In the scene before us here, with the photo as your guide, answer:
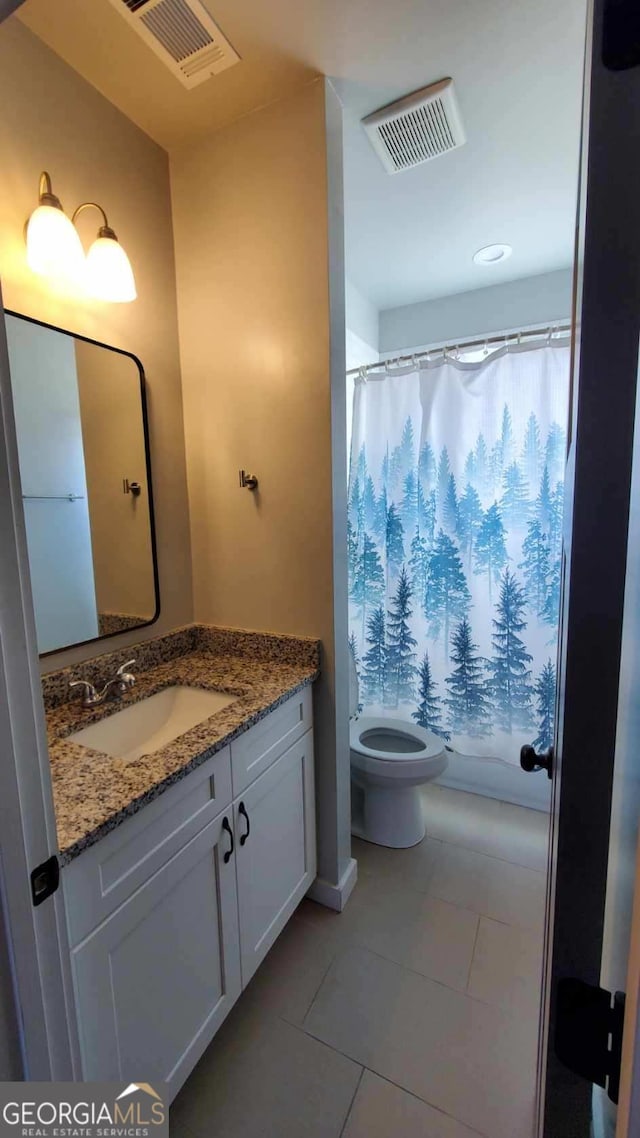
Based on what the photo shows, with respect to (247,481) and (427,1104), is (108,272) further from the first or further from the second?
(427,1104)

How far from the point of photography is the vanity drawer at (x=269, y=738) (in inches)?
46.0

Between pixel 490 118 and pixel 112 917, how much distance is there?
236cm

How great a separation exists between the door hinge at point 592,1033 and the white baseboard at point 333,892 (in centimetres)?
142

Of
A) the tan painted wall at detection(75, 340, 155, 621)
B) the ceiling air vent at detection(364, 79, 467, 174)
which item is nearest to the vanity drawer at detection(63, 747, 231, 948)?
the tan painted wall at detection(75, 340, 155, 621)

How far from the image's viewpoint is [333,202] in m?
1.38

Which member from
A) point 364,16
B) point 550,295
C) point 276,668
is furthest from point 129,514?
point 550,295

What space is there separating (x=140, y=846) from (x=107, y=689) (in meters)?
0.54

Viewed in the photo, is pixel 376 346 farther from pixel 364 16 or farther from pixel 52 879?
pixel 52 879

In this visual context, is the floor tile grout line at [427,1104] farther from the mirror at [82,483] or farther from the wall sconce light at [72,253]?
the wall sconce light at [72,253]

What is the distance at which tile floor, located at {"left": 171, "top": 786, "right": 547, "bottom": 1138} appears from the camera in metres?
1.06

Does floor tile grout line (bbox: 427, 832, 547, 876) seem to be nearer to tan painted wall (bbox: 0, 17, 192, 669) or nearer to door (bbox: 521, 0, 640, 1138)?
tan painted wall (bbox: 0, 17, 192, 669)

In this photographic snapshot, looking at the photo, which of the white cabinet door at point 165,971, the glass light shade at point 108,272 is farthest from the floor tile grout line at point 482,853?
the glass light shade at point 108,272

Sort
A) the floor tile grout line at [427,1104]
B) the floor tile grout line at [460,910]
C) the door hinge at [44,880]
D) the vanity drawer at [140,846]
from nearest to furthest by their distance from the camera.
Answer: the door hinge at [44,880] → the vanity drawer at [140,846] → the floor tile grout line at [427,1104] → the floor tile grout line at [460,910]

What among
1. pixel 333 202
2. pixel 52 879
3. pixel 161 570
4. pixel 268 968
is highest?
pixel 333 202
